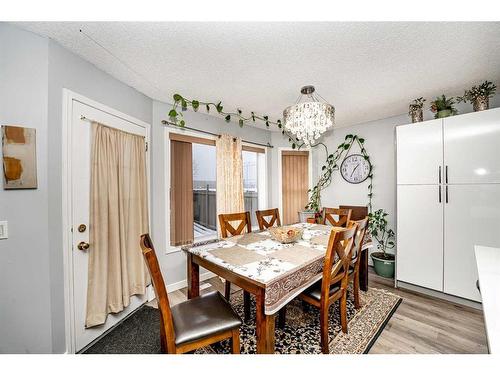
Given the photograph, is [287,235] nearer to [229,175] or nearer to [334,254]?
[334,254]

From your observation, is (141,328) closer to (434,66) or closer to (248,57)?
(248,57)

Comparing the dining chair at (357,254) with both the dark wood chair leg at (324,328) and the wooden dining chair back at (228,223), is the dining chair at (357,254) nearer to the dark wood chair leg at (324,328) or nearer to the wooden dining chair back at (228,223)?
the dark wood chair leg at (324,328)

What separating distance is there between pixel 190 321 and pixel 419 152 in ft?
10.0

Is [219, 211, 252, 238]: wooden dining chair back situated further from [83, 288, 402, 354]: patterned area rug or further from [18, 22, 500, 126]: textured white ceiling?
[18, 22, 500, 126]: textured white ceiling

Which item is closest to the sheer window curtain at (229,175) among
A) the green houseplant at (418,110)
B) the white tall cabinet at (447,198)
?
the white tall cabinet at (447,198)

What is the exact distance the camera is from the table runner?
4.00 ft

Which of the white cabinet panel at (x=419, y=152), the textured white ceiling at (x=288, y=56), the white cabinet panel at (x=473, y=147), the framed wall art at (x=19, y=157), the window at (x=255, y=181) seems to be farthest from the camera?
the window at (x=255, y=181)

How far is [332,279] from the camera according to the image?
5.16 ft

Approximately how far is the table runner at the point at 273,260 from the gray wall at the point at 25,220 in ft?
3.31

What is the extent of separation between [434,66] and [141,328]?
12.1 feet

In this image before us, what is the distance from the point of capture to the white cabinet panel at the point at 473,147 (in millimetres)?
2035

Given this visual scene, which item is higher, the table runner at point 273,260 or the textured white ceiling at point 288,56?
the textured white ceiling at point 288,56

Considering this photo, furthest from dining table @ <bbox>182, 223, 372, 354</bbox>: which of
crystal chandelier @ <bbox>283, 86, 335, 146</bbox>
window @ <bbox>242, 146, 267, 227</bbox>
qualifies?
window @ <bbox>242, 146, 267, 227</bbox>
